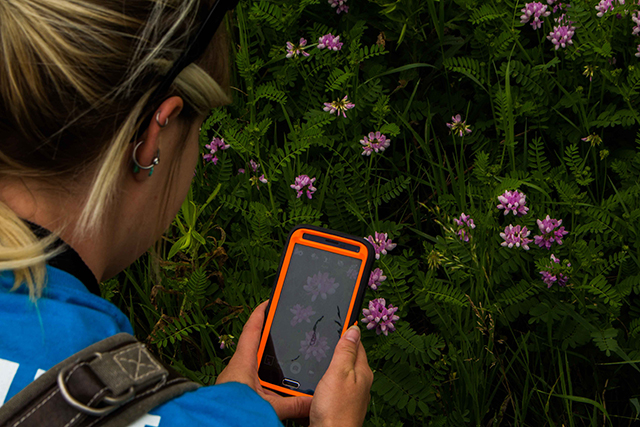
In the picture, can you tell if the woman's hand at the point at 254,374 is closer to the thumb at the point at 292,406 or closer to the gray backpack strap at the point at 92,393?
the thumb at the point at 292,406

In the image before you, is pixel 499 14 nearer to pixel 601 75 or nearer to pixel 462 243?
pixel 601 75

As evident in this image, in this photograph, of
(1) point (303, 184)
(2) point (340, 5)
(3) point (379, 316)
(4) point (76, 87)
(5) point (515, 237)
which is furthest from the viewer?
(2) point (340, 5)

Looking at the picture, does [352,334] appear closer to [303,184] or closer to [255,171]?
[303,184]

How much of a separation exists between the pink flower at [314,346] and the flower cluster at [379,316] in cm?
18

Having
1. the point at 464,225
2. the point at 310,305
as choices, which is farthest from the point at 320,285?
the point at 464,225

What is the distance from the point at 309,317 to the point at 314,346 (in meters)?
0.09

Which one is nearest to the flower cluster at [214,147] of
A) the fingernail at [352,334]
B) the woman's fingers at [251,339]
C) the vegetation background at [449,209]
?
the vegetation background at [449,209]

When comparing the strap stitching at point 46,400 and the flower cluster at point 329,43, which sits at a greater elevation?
the flower cluster at point 329,43

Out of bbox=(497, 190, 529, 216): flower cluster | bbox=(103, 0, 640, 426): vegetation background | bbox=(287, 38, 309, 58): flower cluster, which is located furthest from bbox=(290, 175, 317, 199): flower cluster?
bbox=(497, 190, 529, 216): flower cluster

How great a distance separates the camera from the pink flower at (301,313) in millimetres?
1776

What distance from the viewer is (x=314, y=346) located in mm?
1754

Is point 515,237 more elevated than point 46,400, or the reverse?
point 515,237

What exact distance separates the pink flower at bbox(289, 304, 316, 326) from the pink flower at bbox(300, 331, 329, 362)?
46mm

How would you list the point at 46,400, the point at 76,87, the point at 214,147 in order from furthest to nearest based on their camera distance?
1. the point at 214,147
2. the point at 76,87
3. the point at 46,400
